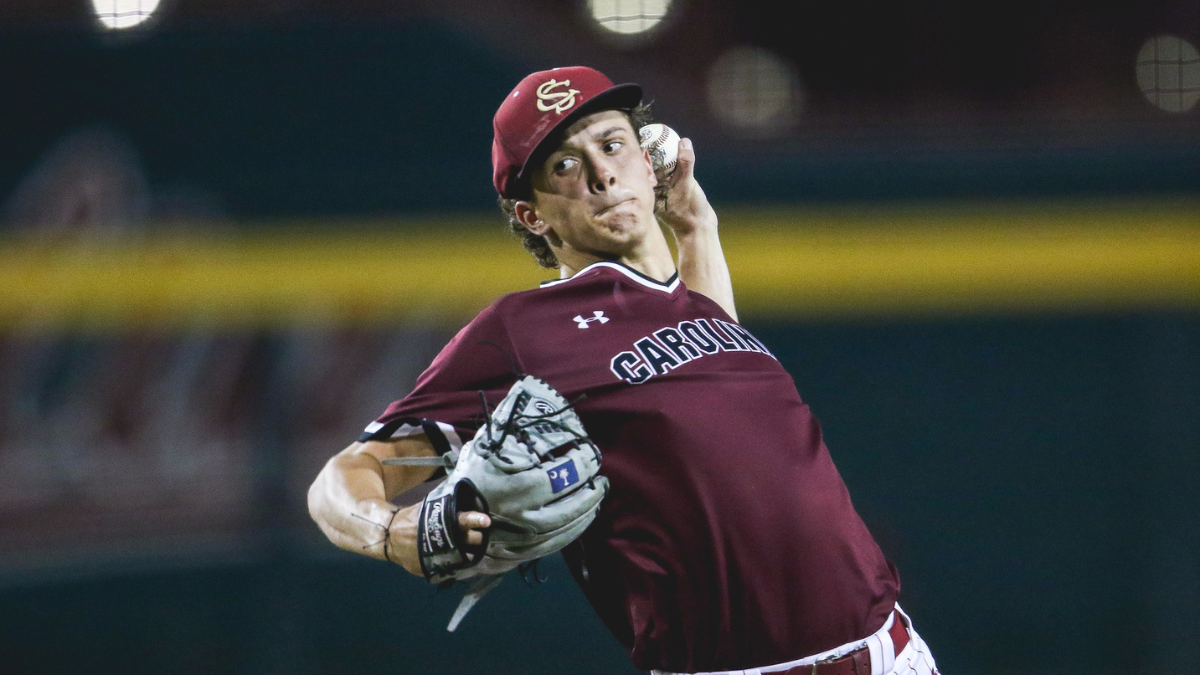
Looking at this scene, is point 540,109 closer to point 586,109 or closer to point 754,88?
point 586,109

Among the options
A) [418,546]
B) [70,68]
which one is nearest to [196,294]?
[70,68]

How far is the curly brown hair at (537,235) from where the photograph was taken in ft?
9.11

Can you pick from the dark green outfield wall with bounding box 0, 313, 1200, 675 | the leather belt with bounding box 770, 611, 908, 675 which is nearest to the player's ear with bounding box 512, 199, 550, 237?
the leather belt with bounding box 770, 611, 908, 675

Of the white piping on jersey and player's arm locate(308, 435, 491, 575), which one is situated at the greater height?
the white piping on jersey

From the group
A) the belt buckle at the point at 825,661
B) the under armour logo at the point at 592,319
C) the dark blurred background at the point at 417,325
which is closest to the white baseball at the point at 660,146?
the under armour logo at the point at 592,319

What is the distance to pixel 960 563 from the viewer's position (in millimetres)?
5789

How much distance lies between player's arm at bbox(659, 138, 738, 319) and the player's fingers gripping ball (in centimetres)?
91

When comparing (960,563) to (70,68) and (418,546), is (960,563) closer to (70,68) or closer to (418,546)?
(418,546)

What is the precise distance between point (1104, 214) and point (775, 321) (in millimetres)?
1629

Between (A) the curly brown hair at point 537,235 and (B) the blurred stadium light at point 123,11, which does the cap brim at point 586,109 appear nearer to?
(A) the curly brown hair at point 537,235

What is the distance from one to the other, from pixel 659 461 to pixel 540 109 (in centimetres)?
77

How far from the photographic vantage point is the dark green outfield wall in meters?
5.72

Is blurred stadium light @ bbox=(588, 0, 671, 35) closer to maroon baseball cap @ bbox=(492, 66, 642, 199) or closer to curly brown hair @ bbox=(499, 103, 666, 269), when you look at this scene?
curly brown hair @ bbox=(499, 103, 666, 269)

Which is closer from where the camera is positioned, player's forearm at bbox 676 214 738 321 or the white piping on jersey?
the white piping on jersey
